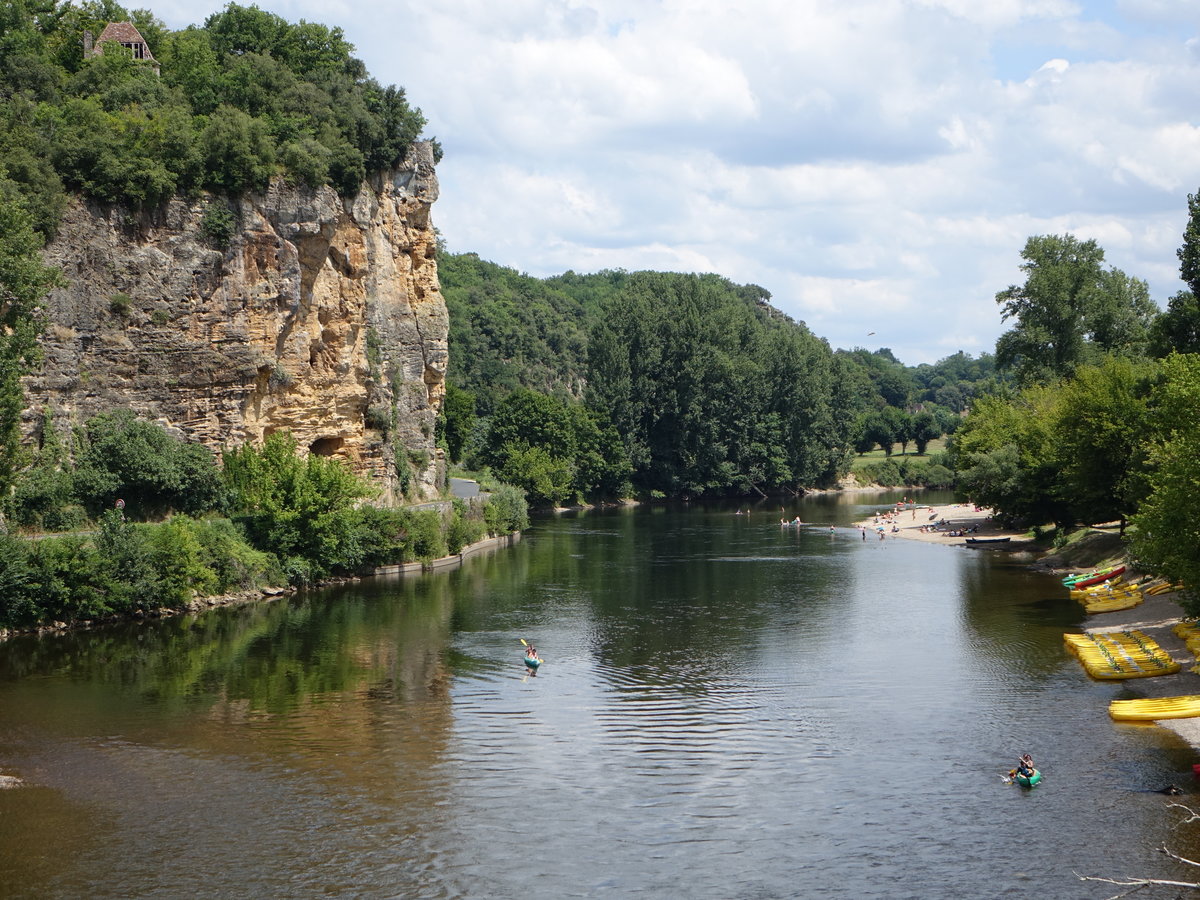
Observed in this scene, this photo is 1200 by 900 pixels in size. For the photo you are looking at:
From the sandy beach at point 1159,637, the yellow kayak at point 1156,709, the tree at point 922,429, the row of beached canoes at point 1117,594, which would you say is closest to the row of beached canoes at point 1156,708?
the yellow kayak at point 1156,709

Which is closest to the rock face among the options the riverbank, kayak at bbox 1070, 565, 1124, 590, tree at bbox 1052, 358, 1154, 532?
the riverbank

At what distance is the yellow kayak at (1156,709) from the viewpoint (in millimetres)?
29392

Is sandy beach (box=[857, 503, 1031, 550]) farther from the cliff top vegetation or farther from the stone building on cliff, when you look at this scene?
the stone building on cliff

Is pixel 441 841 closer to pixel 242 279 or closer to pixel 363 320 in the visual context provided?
pixel 242 279

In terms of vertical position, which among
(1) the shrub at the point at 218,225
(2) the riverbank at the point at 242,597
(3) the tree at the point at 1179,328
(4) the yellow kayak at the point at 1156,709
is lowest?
(4) the yellow kayak at the point at 1156,709

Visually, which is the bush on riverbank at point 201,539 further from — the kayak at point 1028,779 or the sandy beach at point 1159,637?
the kayak at point 1028,779

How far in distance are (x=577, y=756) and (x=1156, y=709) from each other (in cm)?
1416

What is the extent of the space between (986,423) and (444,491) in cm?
3687

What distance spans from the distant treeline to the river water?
5174 cm

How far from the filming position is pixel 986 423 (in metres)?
82.6

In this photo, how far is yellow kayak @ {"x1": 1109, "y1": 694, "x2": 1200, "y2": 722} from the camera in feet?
96.4

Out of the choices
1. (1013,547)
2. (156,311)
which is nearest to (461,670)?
(156,311)

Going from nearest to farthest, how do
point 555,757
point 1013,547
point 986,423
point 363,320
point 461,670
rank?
point 555,757, point 461,670, point 363,320, point 1013,547, point 986,423

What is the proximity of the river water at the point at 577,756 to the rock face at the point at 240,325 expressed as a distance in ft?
38.7
